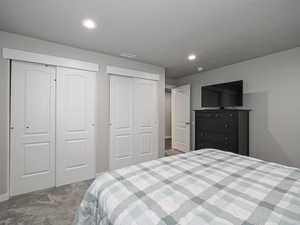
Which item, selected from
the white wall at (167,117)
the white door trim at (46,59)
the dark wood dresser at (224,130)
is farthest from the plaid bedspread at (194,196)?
the white wall at (167,117)

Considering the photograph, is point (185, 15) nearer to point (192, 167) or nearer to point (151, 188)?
point (192, 167)

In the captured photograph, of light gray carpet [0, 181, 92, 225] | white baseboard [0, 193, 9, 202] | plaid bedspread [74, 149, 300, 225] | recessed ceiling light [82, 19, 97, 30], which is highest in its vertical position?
recessed ceiling light [82, 19, 97, 30]

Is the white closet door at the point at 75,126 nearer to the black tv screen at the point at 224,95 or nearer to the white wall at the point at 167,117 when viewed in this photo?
the black tv screen at the point at 224,95

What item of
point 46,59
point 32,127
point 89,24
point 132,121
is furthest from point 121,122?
point 89,24

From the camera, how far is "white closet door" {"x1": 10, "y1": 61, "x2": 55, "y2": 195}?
7.05 ft

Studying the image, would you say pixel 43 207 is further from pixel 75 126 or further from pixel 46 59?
pixel 46 59

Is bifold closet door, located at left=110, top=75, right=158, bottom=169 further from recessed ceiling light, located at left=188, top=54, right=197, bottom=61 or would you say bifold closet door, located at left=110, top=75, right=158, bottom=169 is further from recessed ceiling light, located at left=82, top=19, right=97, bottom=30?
recessed ceiling light, located at left=82, top=19, right=97, bottom=30

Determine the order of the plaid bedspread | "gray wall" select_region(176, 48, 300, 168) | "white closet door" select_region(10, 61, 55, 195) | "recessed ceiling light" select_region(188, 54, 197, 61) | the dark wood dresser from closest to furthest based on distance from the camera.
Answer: the plaid bedspread
"white closet door" select_region(10, 61, 55, 195)
"gray wall" select_region(176, 48, 300, 168)
the dark wood dresser
"recessed ceiling light" select_region(188, 54, 197, 61)

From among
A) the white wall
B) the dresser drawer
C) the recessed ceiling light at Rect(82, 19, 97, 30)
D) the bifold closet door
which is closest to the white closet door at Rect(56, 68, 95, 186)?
the bifold closet door

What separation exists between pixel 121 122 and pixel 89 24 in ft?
5.95

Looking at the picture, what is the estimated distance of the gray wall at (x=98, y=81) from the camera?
2057 millimetres

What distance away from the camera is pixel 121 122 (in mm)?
3080

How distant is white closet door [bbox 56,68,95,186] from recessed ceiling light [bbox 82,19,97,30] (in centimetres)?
90

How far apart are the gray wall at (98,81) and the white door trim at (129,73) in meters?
0.09
